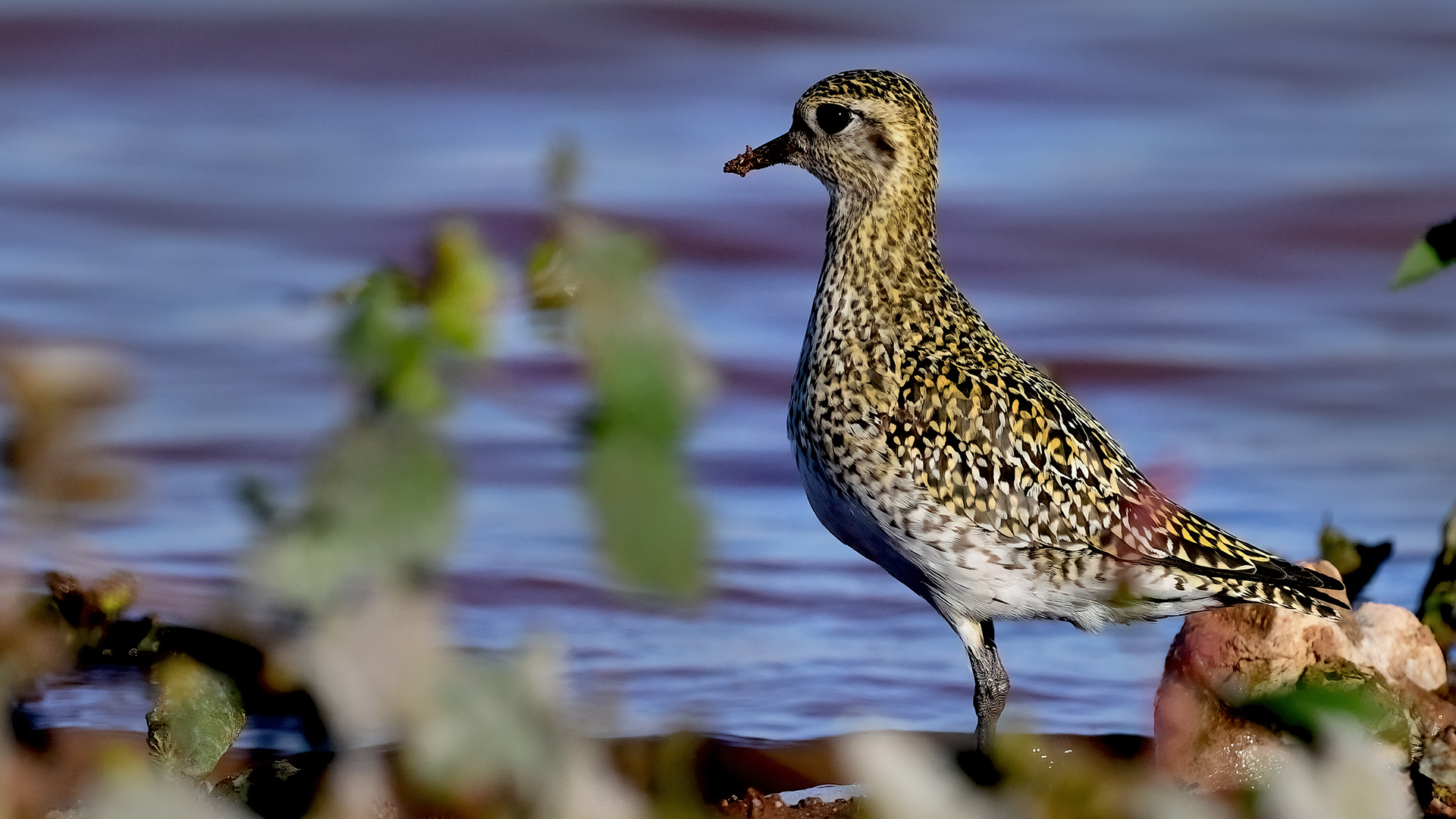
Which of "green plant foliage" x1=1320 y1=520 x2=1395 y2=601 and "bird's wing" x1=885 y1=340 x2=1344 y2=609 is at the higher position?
"bird's wing" x1=885 y1=340 x2=1344 y2=609

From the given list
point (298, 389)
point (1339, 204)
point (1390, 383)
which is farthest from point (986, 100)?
point (298, 389)

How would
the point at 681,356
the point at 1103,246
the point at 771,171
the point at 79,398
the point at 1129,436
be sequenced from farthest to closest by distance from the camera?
Answer: the point at 771,171, the point at 1103,246, the point at 1129,436, the point at 79,398, the point at 681,356

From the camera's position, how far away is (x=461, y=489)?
5.37ft

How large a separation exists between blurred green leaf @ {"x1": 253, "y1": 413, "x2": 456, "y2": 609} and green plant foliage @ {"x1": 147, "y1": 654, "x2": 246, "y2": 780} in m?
1.52

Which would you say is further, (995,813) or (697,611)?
(995,813)

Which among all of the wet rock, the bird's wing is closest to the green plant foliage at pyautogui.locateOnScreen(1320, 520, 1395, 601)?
the wet rock

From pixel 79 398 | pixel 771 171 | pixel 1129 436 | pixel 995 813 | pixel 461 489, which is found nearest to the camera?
pixel 461 489

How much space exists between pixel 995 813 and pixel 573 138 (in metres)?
0.97

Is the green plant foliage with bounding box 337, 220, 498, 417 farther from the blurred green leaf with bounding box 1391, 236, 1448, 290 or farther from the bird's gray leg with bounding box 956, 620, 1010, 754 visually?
the bird's gray leg with bounding box 956, 620, 1010, 754

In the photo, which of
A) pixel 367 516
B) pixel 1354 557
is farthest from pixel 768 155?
pixel 367 516

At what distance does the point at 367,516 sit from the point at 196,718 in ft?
5.41

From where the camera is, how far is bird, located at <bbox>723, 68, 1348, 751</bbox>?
4969 mm

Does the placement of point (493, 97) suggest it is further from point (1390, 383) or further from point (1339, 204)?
point (1390, 383)

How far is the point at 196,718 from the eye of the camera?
10.1 ft
